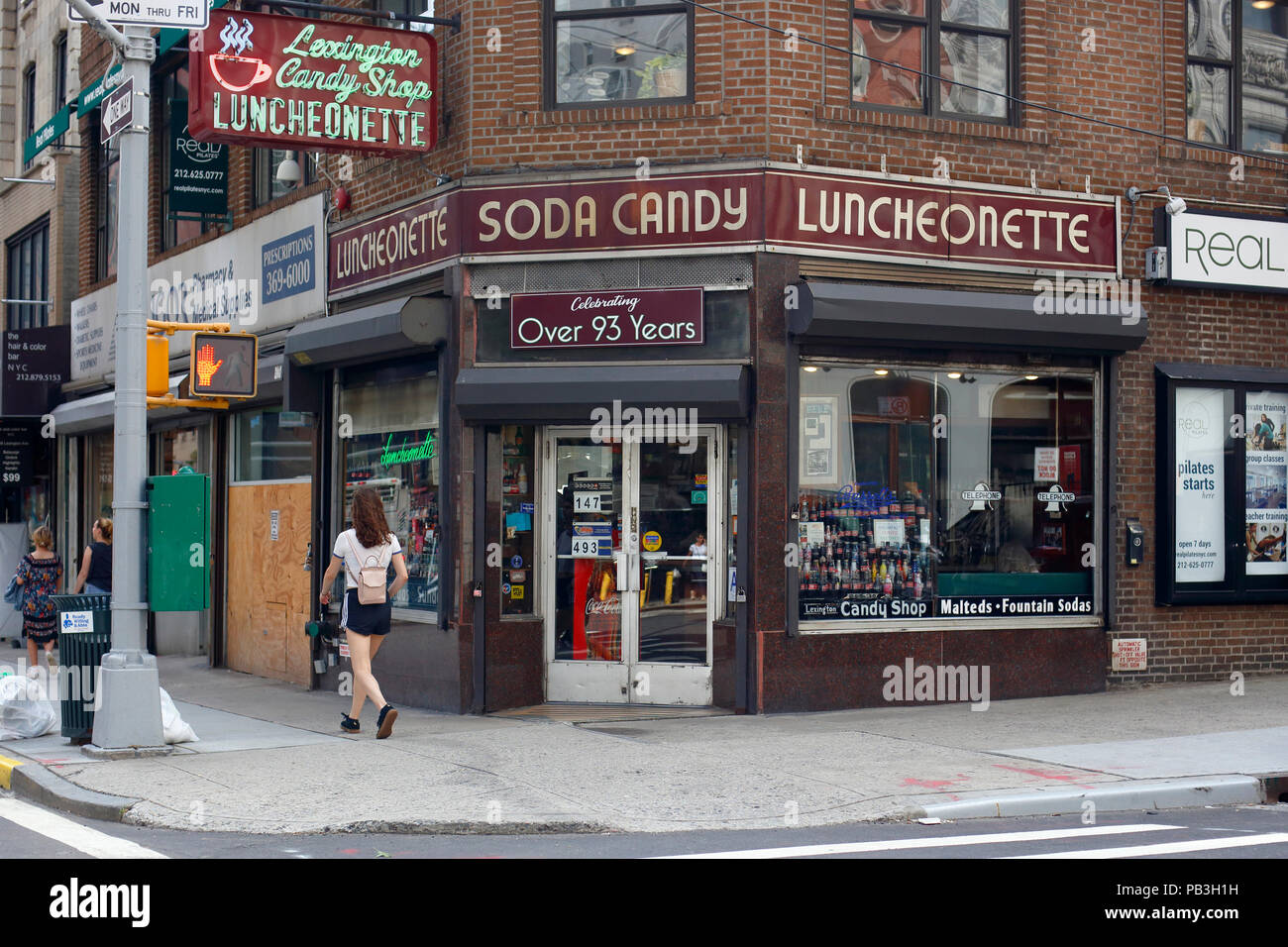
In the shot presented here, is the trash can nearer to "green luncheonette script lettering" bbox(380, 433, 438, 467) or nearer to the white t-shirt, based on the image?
Result: the white t-shirt

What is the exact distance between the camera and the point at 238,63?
40.6ft

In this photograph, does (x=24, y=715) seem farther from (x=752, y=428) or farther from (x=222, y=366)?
(x=752, y=428)

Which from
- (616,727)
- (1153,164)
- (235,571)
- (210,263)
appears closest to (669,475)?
(616,727)

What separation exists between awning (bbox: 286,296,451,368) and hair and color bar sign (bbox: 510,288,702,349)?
0.73 metres

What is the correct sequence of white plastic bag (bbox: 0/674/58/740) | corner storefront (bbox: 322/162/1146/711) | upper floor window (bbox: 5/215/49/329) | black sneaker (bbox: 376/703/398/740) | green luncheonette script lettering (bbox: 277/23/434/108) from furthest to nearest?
upper floor window (bbox: 5/215/49/329), green luncheonette script lettering (bbox: 277/23/434/108), corner storefront (bbox: 322/162/1146/711), white plastic bag (bbox: 0/674/58/740), black sneaker (bbox: 376/703/398/740)

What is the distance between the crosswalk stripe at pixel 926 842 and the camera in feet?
23.8

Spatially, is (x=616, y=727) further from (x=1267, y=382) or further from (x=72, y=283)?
(x=72, y=283)

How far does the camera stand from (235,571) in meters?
17.2

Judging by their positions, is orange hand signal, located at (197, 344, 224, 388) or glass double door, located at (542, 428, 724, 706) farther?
glass double door, located at (542, 428, 724, 706)

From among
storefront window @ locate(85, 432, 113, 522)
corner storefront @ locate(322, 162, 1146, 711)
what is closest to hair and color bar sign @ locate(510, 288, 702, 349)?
corner storefront @ locate(322, 162, 1146, 711)

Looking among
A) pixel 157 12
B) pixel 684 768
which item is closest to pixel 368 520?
pixel 684 768

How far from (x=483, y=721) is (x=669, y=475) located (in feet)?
8.65

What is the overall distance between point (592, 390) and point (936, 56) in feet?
14.5

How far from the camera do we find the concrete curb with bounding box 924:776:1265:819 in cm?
845
